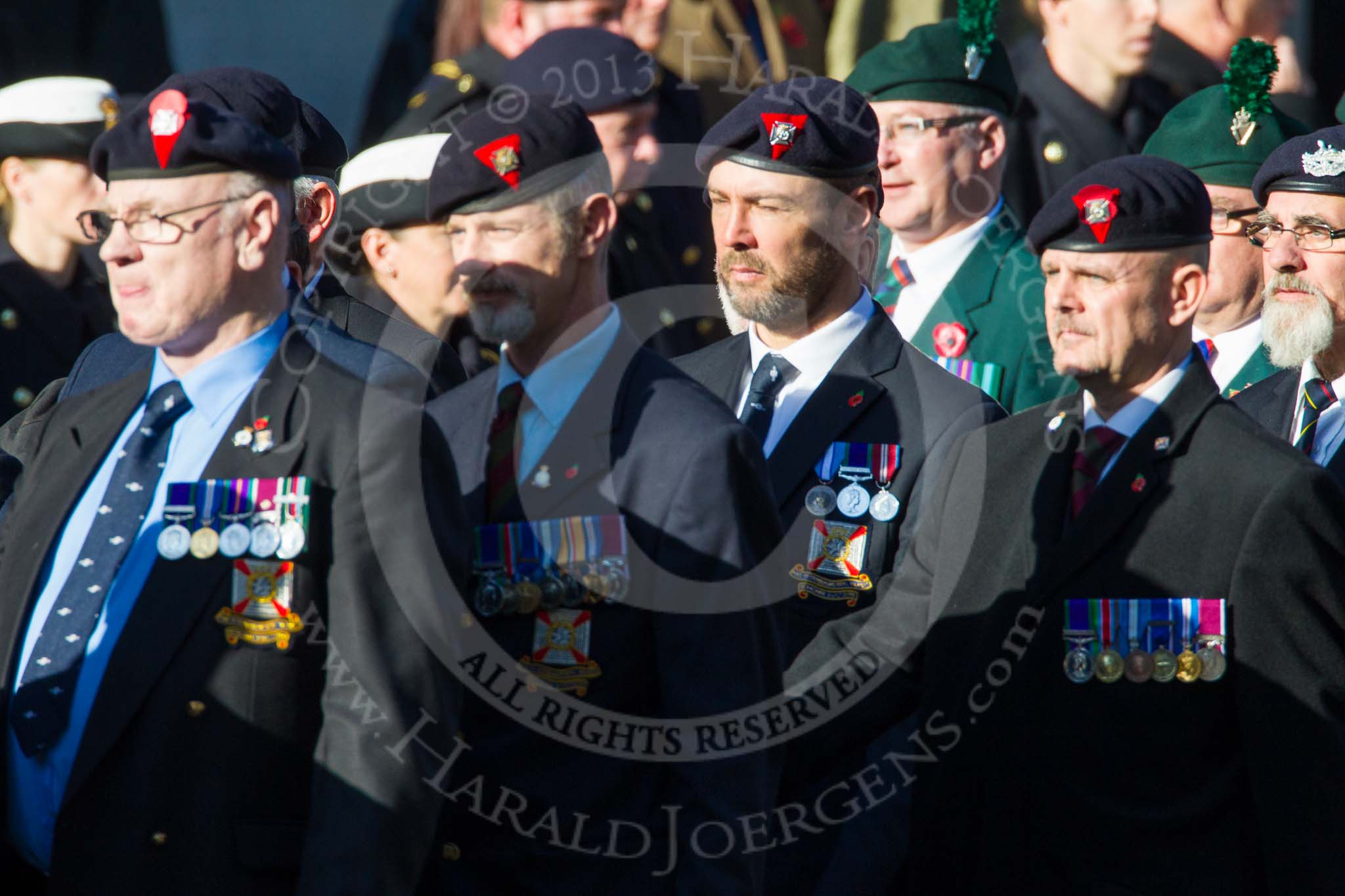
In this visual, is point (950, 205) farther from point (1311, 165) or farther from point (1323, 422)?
point (1323, 422)

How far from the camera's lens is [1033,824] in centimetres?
417

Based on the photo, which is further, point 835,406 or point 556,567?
point 835,406

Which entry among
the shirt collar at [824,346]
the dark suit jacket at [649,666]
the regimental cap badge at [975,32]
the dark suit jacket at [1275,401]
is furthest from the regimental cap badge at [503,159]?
the regimental cap badge at [975,32]

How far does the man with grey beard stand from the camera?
5027 mm

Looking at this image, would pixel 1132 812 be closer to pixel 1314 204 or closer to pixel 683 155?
pixel 1314 204

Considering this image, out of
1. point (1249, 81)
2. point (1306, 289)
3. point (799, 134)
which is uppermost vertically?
point (1249, 81)

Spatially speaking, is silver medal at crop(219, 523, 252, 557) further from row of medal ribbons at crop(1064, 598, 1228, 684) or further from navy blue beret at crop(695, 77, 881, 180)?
navy blue beret at crop(695, 77, 881, 180)

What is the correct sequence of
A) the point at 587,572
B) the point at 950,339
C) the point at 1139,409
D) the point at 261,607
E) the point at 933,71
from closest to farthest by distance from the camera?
the point at 261,607
the point at 587,572
the point at 1139,409
the point at 950,339
the point at 933,71

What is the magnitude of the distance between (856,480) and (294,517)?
5.17ft

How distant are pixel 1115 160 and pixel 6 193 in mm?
3901

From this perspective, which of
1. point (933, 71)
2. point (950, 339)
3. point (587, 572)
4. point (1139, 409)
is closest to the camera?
point (587, 572)

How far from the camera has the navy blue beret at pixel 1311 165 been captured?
515cm

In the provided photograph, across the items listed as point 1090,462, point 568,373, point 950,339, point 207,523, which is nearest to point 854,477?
point 1090,462

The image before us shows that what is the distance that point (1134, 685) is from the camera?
4098 mm
